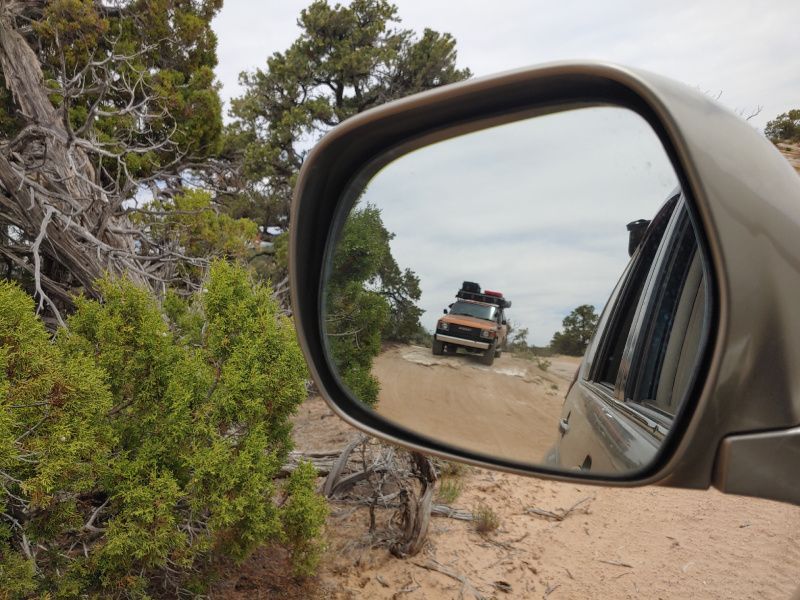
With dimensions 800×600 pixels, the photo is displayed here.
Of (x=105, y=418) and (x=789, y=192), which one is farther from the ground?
(x=789, y=192)

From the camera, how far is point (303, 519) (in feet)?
10.2

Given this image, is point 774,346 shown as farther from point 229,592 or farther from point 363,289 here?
point 229,592

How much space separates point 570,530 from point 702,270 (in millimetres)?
4817

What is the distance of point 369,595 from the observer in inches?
144

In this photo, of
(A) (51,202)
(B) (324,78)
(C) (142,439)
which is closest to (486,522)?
(C) (142,439)

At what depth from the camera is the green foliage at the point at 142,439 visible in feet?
6.57

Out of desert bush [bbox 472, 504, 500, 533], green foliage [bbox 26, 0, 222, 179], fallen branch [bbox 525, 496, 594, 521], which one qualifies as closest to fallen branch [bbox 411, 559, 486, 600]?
desert bush [bbox 472, 504, 500, 533]

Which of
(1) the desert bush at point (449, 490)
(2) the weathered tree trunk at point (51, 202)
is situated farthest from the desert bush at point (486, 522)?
(2) the weathered tree trunk at point (51, 202)

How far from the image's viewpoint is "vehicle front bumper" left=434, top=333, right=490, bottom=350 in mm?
858

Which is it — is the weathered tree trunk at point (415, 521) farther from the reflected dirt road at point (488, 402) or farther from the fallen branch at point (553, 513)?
the reflected dirt road at point (488, 402)

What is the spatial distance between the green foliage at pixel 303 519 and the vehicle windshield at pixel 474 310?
2.58 m

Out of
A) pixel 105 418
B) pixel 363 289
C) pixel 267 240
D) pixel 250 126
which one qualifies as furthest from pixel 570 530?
pixel 250 126

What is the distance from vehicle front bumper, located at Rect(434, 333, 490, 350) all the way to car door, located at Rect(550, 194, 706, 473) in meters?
0.15

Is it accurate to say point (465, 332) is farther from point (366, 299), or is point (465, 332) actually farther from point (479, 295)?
point (366, 299)
